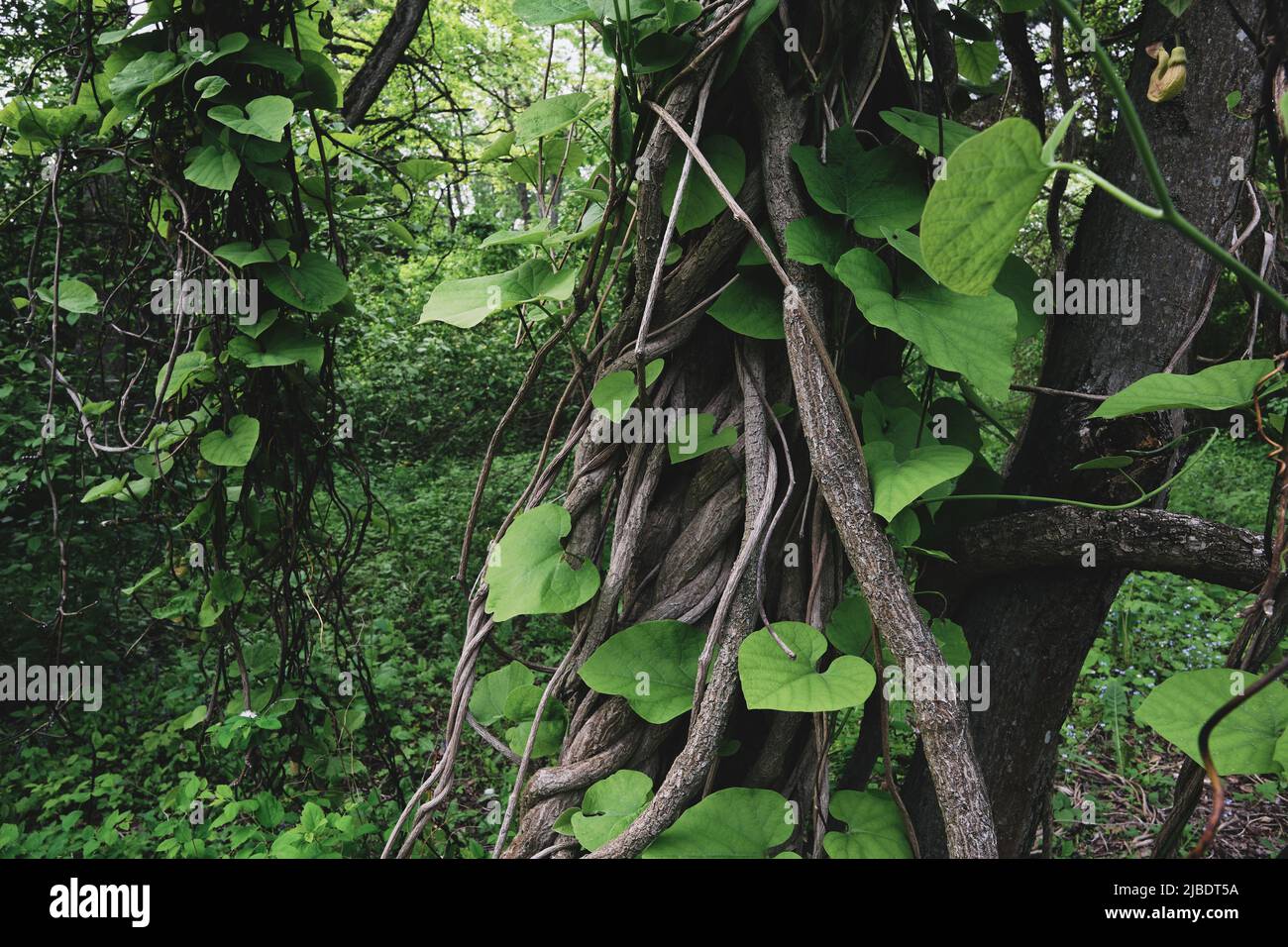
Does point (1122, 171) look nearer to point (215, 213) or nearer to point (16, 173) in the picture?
point (215, 213)

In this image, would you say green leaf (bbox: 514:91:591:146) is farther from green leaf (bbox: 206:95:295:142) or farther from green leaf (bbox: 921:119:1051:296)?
green leaf (bbox: 921:119:1051:296)

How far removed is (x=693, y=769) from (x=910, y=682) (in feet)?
0.67

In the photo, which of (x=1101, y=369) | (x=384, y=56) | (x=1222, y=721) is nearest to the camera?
(x=1222, y=721)

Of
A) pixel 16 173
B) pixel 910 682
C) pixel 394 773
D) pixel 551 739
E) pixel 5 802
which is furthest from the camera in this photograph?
pixel 16 173

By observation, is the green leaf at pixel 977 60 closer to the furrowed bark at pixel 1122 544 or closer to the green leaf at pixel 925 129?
the green leaf at pixel 925 129

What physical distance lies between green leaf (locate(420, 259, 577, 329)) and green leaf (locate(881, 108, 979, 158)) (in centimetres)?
35

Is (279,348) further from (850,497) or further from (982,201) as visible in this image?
(982,201)

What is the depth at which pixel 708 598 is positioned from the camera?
81 cm

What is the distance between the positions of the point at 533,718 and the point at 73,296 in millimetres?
1150

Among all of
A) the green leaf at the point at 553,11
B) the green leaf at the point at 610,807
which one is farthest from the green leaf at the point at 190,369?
the green leaf at the point at 610,807

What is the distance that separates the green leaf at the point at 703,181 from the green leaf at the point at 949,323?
5.8 inches

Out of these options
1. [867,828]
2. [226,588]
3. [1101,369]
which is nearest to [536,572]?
[867,828]

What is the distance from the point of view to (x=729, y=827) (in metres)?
0.72

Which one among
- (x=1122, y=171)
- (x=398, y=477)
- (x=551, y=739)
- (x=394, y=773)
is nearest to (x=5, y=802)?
(x=394, y=773)
